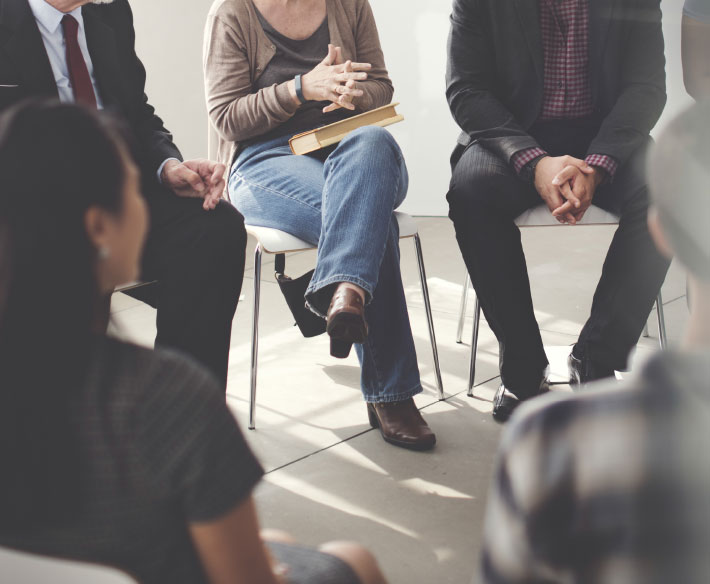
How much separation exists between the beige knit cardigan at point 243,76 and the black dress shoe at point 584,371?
2.84ft

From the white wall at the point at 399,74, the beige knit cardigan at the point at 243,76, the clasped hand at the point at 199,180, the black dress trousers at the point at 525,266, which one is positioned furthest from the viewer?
the white wall at the point at 399,74

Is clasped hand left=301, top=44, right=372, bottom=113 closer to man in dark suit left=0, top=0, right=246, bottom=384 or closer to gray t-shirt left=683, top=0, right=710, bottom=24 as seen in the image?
man in dark suit left=0, top=0, right=246, bottom=384

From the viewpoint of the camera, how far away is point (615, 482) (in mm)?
465

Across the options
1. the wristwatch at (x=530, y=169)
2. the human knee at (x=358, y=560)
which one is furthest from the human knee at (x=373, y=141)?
the human knee at (x=358, y=560)

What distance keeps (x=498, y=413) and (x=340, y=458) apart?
415mm

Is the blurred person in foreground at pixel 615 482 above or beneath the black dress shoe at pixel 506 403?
above

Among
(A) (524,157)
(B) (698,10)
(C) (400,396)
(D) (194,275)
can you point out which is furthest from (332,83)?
(B) (698,10)

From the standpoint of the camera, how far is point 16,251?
61 centimetres

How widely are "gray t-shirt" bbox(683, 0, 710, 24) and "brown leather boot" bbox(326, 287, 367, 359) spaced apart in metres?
1.26

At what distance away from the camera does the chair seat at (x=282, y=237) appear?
5.95 ft

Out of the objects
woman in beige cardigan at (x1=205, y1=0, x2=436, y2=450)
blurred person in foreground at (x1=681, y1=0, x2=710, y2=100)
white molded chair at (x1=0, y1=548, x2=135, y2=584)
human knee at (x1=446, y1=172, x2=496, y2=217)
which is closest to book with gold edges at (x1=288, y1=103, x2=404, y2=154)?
woman in beige cardigan at (x1=205, y1=0, x2=436, y2=450)

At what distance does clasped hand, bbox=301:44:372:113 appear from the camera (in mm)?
1887

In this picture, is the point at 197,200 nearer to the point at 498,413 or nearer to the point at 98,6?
the point at 98,6

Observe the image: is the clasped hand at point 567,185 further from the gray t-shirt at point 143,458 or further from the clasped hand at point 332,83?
the gray t-shirt at point 143,458
